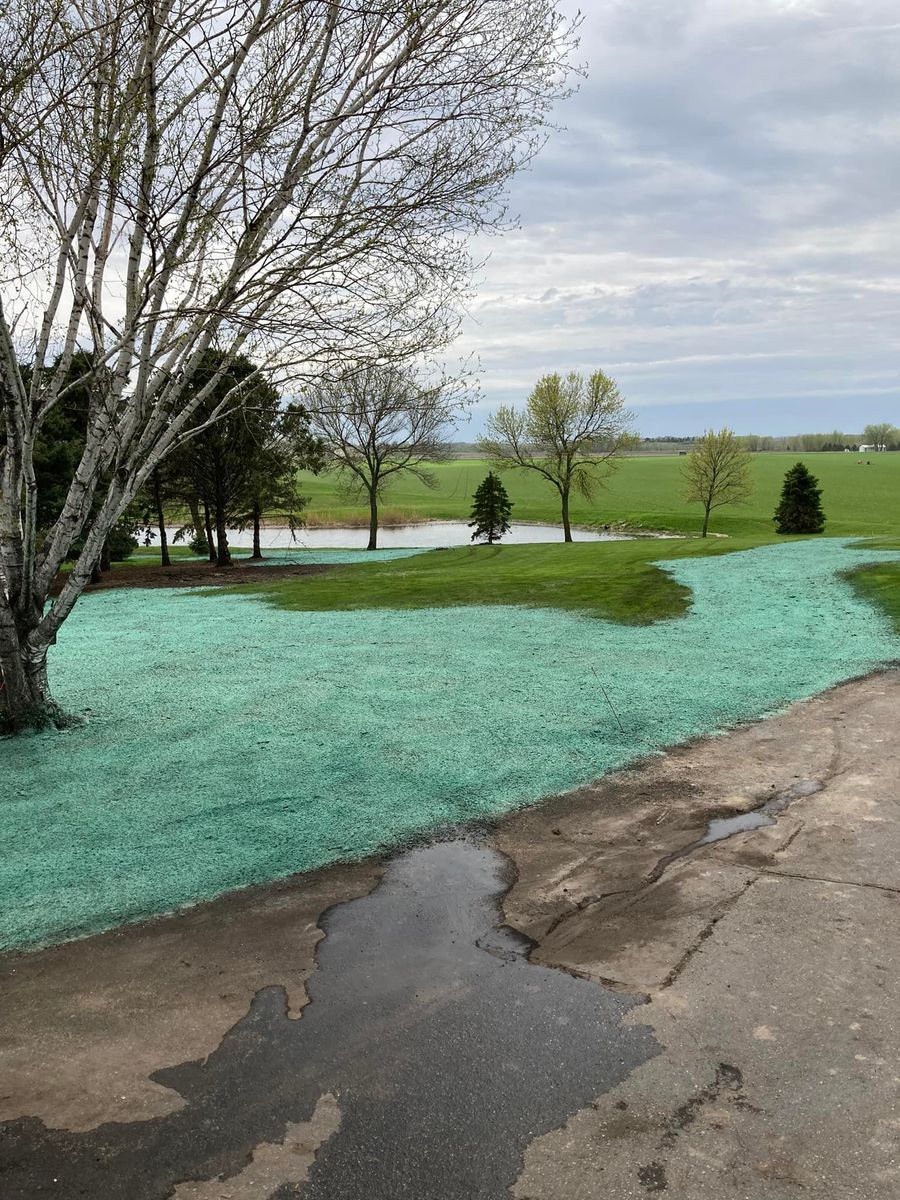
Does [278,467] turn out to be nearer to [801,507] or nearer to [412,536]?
[801,507]

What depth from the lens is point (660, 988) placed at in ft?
12.3

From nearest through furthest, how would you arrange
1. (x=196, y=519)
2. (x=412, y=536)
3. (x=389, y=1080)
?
(x=389, y=1080)
(x=196, y=519)
(x=412, y=536)

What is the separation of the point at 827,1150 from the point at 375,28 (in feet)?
24.4

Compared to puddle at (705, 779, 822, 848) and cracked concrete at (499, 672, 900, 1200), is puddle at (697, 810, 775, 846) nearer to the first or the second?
puddle at (705, 779, 822, 848)

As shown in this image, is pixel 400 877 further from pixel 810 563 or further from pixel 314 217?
pixel 810 563

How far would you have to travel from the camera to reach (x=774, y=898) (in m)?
4.50

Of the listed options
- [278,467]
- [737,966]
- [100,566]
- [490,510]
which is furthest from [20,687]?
[490,510]

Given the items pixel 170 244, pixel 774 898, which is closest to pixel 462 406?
pixel 170 244

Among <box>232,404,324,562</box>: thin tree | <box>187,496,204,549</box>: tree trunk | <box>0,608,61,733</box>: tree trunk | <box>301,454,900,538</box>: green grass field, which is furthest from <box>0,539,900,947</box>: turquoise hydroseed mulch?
<box>301,454,900,538</box>: green grass field

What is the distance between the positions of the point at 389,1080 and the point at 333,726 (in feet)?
16.5

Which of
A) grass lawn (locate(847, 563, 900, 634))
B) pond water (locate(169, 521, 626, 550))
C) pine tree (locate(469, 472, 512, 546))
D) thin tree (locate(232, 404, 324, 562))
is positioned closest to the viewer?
grass lawn (locate(847, 563, 900, 634))

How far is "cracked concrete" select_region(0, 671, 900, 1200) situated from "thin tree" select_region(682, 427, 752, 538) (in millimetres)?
46852

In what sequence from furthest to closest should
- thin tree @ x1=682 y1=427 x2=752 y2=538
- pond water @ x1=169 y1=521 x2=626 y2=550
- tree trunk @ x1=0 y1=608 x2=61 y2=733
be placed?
pond water @ x1=169 y1=521 x2=626 y2=550 → thin tree @ x1=682 y1=427 x2=752 y2=538 → tree trunk @ x1=0 y1=608 x2=61 y2=733

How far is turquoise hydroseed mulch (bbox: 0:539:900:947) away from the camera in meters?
5.35
